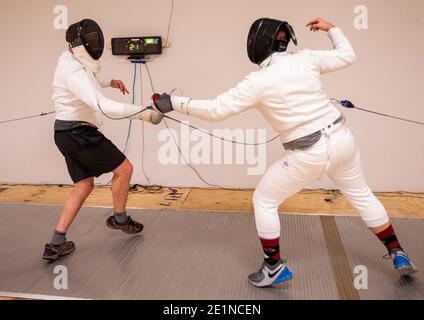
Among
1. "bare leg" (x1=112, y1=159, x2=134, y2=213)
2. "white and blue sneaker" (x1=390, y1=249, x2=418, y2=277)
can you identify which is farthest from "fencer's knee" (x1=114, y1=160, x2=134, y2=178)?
"white and blue sneaker" (x1=390, y1=249, x2=418, y2=277)

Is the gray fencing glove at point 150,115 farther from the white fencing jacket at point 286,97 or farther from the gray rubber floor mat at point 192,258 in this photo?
the gray rubber floor mat at point 192,258

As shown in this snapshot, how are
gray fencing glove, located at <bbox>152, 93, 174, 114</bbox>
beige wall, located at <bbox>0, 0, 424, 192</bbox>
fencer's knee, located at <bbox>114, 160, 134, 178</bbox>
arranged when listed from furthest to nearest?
1. beige wall, located at <bbox>0, 0, 424, 192</bbox>
2. fencer's knee, located at <bbox>114, 160, 134, 178</bbox>
3. gray fencing glove, located at <bbox>152, 93, 174, 114</bbox>

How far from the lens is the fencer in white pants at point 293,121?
67.5 inches

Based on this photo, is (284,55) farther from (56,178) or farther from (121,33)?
(56,178)

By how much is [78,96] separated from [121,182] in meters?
0.60

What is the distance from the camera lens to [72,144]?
7.25 feet

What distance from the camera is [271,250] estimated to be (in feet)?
6.25

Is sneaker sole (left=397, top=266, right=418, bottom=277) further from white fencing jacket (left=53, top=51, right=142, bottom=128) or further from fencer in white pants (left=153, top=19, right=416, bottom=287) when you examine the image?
white fencing jacket (left=53, top=51, right=142, bottom=128)

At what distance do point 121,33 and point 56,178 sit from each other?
1440mm

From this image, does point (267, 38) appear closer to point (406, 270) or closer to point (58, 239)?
point (406, 270)

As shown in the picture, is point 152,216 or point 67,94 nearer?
point 67,94

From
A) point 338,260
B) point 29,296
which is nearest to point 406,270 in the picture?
point 338,260

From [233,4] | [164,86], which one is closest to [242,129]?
[164,86]

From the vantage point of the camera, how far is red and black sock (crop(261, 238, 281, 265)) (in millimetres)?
1896
